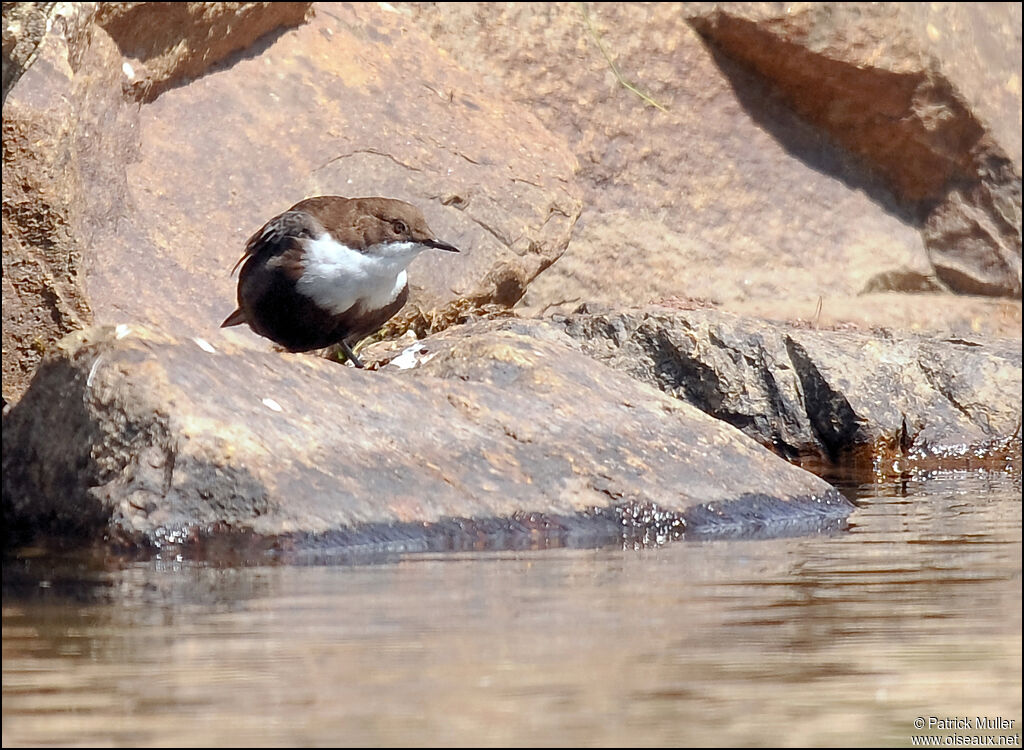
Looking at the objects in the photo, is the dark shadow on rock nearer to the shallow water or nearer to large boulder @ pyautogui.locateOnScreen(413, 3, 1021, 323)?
large boulder @ pyautogui.locateOnScreen(413, 3, 1021, 323)

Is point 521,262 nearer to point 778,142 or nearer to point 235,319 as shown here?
point 235,319

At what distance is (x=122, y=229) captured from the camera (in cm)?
779

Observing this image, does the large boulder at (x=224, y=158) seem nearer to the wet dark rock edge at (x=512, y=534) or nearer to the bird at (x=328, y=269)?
the bird at (x=328, y=269)

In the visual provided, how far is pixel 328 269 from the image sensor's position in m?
6.61

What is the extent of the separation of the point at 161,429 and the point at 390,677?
6.76ft

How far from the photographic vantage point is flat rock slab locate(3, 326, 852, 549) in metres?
4.78

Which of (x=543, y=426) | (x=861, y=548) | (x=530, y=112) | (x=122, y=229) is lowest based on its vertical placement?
(x=861, y=548)

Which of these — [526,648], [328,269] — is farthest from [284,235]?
[526,648]

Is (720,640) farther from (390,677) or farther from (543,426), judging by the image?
(543,426)

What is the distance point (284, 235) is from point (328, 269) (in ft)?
0.78

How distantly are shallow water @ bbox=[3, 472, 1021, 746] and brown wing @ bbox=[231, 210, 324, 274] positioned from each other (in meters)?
2.27

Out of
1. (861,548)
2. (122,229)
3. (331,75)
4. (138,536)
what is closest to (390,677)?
(138,536)

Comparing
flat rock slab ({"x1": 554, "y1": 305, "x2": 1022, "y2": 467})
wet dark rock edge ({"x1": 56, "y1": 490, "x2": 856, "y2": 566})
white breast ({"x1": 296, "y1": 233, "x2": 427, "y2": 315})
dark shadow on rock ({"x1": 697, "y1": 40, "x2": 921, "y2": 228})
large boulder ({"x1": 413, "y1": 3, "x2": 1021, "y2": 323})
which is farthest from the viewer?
dark shadow on rock ({"x1": 697, "y1": 40, "x2": 921, "y2": 228})

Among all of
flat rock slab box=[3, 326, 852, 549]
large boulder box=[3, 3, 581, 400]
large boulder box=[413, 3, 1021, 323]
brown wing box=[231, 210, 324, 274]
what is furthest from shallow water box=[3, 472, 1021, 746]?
large boulder box=[413, 3, 1021, 323]
